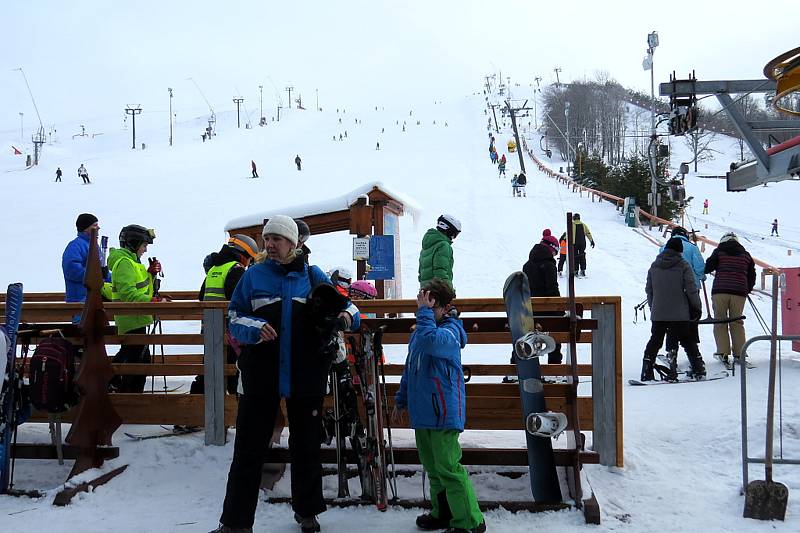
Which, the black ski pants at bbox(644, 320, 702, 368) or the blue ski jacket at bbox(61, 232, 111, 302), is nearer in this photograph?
the blue ski jacket at bbox(61, 232, 111, 302)

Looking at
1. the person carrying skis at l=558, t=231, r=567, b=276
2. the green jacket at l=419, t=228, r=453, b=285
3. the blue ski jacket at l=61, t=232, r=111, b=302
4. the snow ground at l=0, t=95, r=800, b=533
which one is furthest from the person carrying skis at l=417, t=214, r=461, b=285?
the person carrying skis at l=558, t=231, r=567, b=276

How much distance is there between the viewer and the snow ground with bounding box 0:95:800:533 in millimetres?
4336

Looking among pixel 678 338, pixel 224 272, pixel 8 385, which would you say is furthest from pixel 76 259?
pixel 678 338

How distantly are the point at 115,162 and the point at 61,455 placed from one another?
50087mm

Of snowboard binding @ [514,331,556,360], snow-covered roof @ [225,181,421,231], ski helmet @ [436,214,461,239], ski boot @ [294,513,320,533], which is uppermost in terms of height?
snow-covered roof @ [225,181,421,231]

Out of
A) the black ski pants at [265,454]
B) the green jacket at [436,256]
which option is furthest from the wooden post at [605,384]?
the green jacket at [436,256]

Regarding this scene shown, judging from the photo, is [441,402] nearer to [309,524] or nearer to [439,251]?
[309,524]

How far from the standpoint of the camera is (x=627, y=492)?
4590 millimetres

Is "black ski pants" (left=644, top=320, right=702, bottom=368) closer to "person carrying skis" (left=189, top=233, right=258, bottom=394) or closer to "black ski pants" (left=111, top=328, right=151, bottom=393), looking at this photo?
"person carrying skis" (left=189, top=233, right=258, bottom=394)

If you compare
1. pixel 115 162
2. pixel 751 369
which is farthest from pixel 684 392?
pixel 115 162

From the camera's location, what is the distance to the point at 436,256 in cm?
694

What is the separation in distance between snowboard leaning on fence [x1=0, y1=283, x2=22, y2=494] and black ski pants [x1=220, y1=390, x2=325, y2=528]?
6.13 feet

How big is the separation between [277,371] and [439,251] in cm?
326

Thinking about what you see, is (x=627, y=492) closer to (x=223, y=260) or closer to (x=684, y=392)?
(x=684, y=392)
